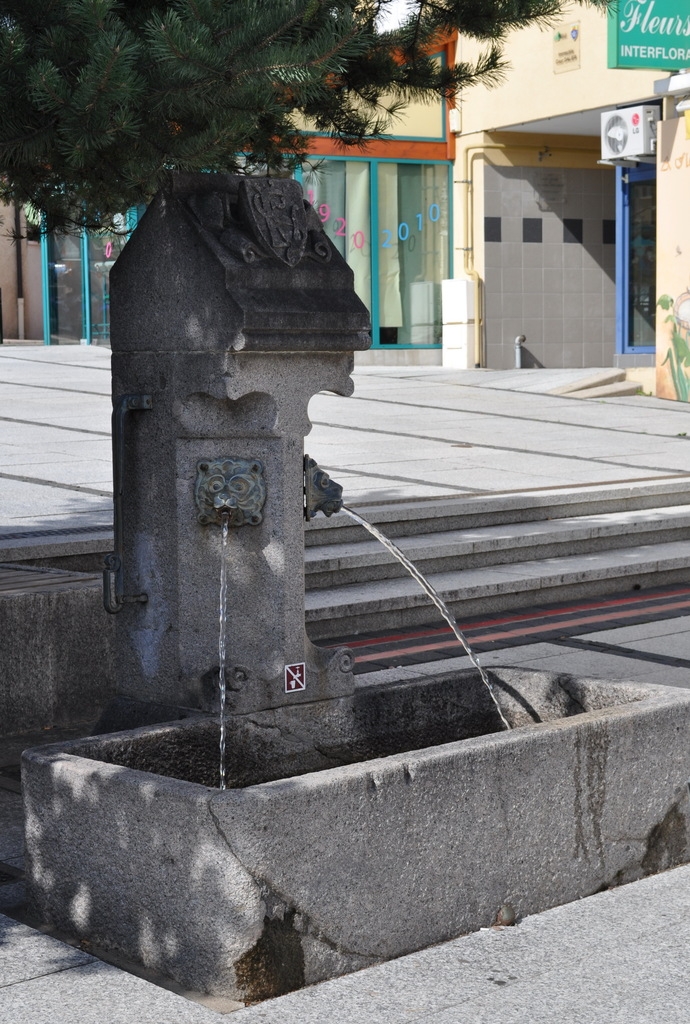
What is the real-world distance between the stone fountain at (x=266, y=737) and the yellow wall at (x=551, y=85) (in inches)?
629

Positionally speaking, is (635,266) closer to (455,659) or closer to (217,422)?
(455,659)

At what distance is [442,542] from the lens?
31.0 ft

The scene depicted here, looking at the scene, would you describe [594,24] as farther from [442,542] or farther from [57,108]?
[57,108]

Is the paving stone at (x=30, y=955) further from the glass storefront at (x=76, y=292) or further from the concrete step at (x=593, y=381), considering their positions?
the glass storefront at (x=76, y=292)

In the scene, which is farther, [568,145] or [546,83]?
[568,145]

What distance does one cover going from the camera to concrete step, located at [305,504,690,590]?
29.2 feet

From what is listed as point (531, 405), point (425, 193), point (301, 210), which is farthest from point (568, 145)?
point (301, 210)

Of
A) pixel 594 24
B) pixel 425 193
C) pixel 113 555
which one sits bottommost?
pixel 113 555

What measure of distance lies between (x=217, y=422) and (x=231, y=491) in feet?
0.75

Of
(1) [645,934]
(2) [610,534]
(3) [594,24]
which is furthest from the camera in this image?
(3) [594,24]

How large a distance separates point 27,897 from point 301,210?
2.30m

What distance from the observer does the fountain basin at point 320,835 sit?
3594mm

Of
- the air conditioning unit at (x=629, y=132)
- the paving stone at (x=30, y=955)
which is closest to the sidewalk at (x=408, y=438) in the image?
the air conditioning unit at (x=629, y=132)

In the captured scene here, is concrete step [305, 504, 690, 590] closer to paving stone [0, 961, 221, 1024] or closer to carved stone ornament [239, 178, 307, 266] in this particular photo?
carved stone ornament [239, 178, 307, 266]
